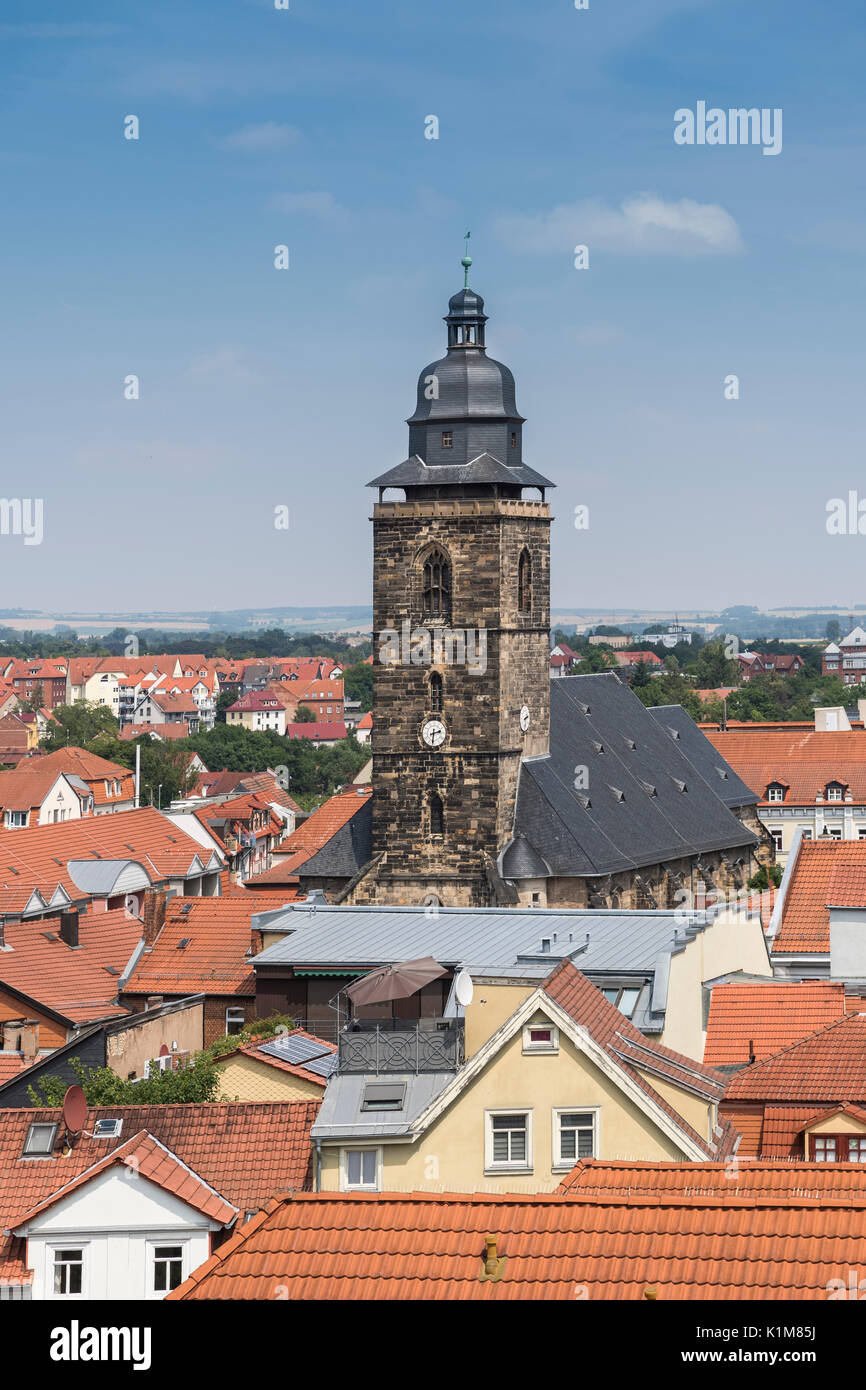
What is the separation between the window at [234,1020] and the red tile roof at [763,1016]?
53.8ft

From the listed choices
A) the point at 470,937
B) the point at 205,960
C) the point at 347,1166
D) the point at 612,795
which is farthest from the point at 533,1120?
the point at 612,795

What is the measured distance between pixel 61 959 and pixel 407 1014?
43.9 ft

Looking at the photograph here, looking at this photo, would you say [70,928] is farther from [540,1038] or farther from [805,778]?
[805,778]

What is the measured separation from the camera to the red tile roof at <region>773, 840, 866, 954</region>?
1612 inches

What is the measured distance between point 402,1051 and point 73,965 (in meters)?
24.3

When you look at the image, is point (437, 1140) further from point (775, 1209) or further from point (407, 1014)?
point (407, 1014)

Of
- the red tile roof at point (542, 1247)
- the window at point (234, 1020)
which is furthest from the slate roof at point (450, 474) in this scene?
the red tile roof at point (542, 1247)

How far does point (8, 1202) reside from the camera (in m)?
23.3

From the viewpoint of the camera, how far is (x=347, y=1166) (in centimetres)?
2303

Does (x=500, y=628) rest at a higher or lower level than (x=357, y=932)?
higher

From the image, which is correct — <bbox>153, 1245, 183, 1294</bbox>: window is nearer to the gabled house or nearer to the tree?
the gabled house

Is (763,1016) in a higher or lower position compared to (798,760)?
lower

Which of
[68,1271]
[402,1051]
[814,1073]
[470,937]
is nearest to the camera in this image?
[68,1271]

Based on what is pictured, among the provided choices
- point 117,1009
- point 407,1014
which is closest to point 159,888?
point 117,1009
